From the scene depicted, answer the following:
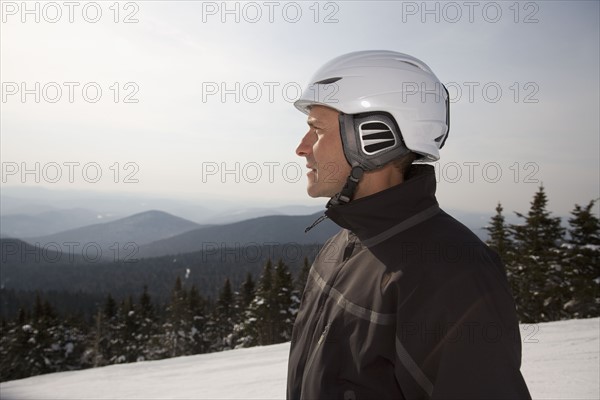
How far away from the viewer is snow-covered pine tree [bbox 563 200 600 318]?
22141 mm

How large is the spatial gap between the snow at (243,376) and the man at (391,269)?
18.2 feet

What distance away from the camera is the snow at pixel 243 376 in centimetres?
646

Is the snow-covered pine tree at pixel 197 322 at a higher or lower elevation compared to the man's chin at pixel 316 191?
lower

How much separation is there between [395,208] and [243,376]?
8.71 meters

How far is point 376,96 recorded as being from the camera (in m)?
2.36

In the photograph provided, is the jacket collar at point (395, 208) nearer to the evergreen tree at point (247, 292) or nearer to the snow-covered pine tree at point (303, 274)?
the snow-covered pine tree at point (303, 274)

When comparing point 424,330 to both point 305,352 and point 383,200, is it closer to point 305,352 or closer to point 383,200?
point 383,200

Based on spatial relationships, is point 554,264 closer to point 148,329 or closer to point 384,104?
point 384,104

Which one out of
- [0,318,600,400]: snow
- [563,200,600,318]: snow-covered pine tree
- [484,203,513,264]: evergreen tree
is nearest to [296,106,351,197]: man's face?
[0,318,600,400]: snow

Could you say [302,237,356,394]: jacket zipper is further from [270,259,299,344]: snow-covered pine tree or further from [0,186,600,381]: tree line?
[270,259,299,344]: snow-covered pine tree

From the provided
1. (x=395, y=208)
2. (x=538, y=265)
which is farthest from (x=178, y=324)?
(x=395, y=208)

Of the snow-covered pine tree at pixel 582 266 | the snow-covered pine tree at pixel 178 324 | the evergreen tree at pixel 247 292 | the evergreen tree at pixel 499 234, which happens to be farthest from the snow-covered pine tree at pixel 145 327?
the snow-covered pine tree at pixel 582 266

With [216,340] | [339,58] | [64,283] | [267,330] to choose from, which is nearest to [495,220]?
[267,330]

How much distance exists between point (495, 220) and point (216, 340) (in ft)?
153
